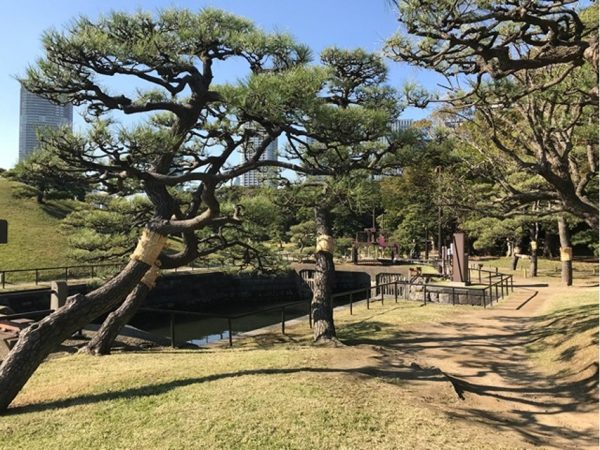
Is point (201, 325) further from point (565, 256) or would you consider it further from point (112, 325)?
point (565, 256)

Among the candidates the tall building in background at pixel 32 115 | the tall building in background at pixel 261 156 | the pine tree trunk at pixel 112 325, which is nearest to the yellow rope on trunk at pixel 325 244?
the tall building in background at pixel 261 156

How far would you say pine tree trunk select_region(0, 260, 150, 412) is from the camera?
16.4 ft

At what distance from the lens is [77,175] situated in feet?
25.1

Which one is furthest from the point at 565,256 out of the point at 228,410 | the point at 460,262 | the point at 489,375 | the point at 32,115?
the point at 32,115

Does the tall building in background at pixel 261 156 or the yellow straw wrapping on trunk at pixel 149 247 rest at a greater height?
the tall building in background at pixel 261 156

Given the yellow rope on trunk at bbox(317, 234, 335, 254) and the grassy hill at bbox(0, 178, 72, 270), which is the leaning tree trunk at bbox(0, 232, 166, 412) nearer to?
the yellow rope on trunk at bbox(317, 234, 335, 254)

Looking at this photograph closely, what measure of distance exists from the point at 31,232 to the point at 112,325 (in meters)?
24.5

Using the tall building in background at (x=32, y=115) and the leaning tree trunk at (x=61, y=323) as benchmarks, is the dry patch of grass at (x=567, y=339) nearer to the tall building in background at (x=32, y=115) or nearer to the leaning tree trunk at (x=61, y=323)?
the leaning tree trunk at (x=61, y=323)

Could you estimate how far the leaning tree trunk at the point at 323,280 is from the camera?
31.0ft

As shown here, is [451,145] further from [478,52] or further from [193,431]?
[193,431]

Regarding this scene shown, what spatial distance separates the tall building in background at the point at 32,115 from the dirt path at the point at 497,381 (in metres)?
6.83

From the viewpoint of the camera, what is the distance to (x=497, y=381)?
755 cm

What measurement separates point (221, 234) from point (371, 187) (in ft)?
11.8

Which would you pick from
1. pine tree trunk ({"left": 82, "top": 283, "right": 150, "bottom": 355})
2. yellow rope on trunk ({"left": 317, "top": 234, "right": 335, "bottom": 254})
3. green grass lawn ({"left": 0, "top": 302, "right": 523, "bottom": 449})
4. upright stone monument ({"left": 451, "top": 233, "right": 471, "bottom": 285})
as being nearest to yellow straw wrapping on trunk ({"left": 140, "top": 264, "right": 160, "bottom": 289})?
pine tree trunk ({"left": 82, "top": 283, "right": 150, "bottom": 355})
